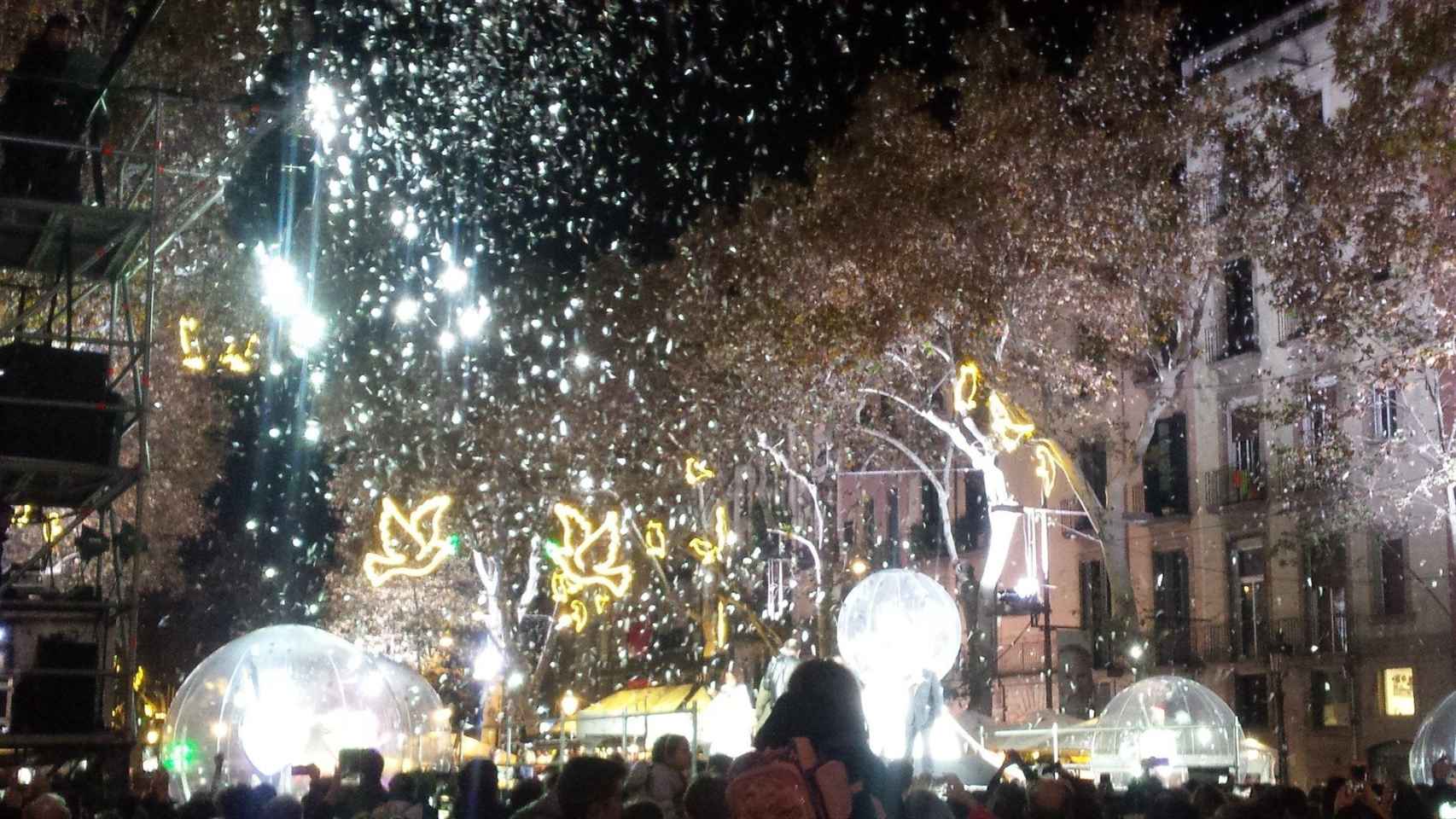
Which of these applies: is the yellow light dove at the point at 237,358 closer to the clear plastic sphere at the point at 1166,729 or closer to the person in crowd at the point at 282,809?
the clear plastic sphere at the point at 1166,729

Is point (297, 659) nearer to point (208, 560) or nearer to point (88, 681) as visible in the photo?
point (88, 681)

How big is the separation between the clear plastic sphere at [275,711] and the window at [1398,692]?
1885cm

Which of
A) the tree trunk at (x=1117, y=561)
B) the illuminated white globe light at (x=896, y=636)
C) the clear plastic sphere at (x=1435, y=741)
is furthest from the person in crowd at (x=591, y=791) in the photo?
the tree trunk at (x=1117, y=561)

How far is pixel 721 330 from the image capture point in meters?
24.9

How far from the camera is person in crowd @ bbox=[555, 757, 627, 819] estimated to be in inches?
210

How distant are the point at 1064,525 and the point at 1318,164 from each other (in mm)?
13770

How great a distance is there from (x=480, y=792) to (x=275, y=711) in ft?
23.4

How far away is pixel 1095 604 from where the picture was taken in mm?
34750

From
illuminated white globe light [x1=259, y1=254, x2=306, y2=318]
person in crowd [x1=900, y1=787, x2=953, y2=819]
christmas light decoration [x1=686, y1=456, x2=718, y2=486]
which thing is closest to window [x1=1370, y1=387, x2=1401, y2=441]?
christmas light decoration [x1=686, y1=456, x2=718, y2=486]

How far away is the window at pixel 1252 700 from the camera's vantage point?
3019 cm

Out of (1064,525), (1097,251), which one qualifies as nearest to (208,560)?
(1064,525)

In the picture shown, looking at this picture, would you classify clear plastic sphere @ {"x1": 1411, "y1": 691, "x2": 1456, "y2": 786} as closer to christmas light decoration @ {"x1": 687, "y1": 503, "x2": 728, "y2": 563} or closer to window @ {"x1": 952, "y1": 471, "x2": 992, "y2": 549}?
christmas light decoration @ {"x1": 687, "y1": 503, "x2": 728, "y2": 563}

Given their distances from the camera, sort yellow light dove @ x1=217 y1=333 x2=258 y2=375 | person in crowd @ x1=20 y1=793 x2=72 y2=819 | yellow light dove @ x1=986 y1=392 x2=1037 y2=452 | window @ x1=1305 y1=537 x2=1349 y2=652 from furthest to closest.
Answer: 1. window @ x1=1305 y1=537 x2=1349 y2=652
2. yellow light dove @ x1=986 y1=392 x2=1037 y2=452
3. yellow light dove @ x1=217 y1=333 x2=258 y2=375
4. person in crowd @ x1=20 y1=793 x2=72 y2=819

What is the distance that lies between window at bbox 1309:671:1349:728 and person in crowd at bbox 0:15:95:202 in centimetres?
2452
